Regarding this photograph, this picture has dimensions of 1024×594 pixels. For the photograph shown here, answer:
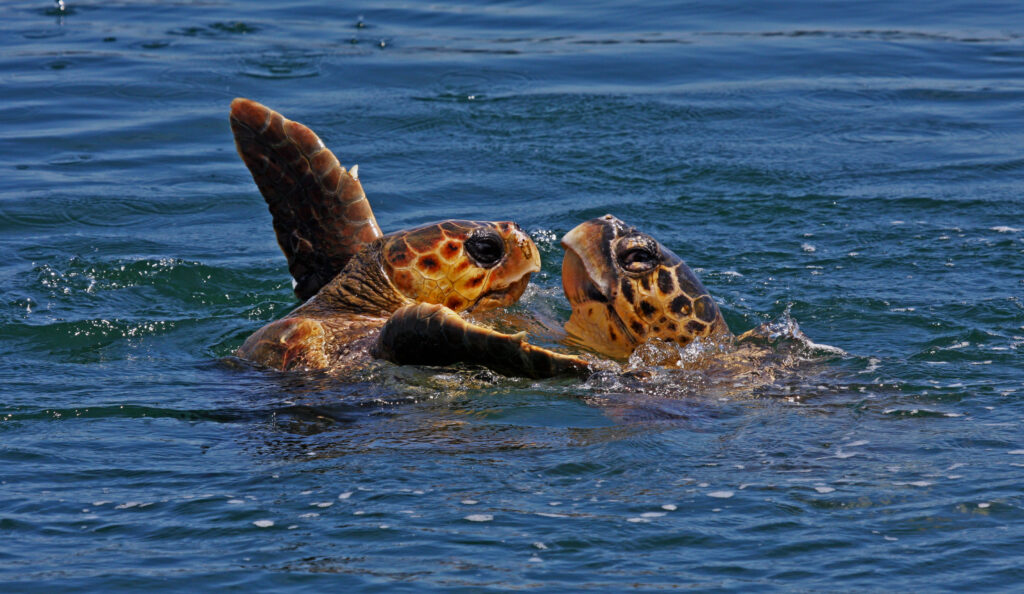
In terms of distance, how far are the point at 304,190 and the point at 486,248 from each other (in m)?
1.18

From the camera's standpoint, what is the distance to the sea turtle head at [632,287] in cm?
517

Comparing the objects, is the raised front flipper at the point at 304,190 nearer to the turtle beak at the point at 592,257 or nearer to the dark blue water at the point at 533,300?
the dark blue water at the point at 533,300

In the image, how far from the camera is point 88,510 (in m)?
3.94

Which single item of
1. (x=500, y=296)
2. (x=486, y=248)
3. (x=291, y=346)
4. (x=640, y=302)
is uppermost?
(x=486, y=248)

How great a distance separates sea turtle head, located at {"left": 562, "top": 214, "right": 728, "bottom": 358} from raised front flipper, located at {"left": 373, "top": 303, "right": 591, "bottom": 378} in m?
0.48

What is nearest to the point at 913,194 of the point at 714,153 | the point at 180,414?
the point at 714,153

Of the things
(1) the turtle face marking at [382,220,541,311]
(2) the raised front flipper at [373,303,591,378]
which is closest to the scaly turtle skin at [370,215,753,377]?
(2) the raised front flipper at [373,303,591,378]

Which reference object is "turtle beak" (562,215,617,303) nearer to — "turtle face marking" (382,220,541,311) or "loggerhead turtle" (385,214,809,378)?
"loggerhead turtle" (385,214,809,378)

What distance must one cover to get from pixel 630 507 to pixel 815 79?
9575 mm

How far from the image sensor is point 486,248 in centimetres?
588

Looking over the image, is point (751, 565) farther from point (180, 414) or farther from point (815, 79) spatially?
point (815, 79)

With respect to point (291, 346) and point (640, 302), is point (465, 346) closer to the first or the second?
point (640, 302)

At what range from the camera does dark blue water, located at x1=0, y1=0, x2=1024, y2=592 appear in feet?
12.0

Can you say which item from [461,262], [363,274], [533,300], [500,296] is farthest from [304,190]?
[533,300]
